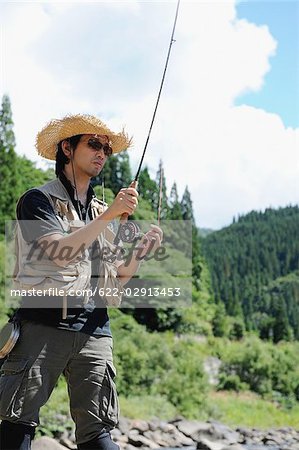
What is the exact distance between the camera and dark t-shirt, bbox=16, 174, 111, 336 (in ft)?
8.38

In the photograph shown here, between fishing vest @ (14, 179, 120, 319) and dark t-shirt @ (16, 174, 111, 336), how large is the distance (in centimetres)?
3

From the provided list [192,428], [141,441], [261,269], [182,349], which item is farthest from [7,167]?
[261,269]

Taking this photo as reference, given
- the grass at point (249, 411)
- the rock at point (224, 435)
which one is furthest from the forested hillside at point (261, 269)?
the rock at point (224, 435)

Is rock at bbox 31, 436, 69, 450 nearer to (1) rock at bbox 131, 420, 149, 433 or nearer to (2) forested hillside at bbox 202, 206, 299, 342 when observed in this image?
(1) rock at bbox 131, 420, 149, 433

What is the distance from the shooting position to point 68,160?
2.84m

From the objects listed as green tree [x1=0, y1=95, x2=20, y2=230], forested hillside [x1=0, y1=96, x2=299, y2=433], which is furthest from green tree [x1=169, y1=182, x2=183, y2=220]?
green tree [x1=0, y1=95, x2=20, y2=230]

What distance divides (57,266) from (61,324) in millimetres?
200

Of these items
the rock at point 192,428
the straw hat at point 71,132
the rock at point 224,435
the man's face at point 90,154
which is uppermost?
the straw hat at point 71,132

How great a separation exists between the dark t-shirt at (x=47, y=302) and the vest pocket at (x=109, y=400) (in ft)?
0.48

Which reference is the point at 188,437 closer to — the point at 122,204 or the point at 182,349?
the point at 182,349

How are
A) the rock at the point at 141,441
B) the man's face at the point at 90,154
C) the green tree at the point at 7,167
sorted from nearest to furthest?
the man's face at the point at 90,154 < the rock at the point at 141,441 < the green tree at the point at 7,167

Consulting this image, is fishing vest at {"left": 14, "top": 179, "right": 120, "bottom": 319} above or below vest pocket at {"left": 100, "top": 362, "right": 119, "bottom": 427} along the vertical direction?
above

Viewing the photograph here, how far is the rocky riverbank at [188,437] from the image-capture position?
13469mm

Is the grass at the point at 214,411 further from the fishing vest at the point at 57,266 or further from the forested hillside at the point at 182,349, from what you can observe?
the fishing vest at the point at 57,266
